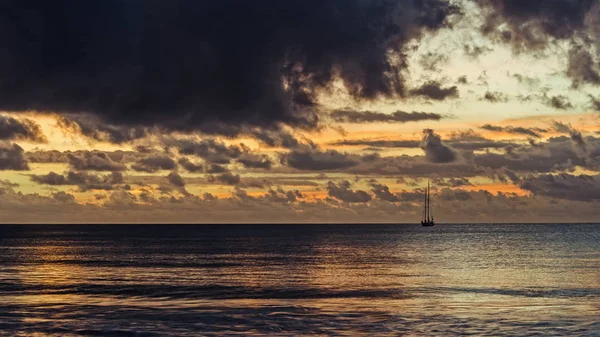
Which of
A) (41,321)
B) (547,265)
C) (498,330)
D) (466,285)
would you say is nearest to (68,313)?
(41,321)

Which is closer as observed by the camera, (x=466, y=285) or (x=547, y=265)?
(x=466, y=285)

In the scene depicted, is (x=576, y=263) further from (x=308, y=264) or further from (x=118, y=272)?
(x=118, y=272)

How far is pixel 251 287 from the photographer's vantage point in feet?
295

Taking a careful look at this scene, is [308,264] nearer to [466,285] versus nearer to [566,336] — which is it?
[466,285]

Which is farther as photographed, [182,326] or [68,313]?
[68,313]

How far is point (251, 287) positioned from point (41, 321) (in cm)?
3167

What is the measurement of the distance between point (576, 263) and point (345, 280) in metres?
48.9

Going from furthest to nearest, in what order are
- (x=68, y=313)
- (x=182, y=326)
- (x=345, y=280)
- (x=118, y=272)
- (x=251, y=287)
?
(x=118, y=272) → (x=345, y=280) → (x=251, y=287) → (x=68, y=313) → (x=182, y=326)

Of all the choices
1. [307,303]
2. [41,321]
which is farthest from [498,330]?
[41,321]

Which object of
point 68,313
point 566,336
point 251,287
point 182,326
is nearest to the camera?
point 566,336

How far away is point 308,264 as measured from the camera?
13150 centimetres

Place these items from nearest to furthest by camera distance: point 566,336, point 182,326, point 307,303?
point 566,336 → point 182,326 → point 307,303

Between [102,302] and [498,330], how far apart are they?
36.1 metres

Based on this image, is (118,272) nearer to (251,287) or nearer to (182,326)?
(251,287)
